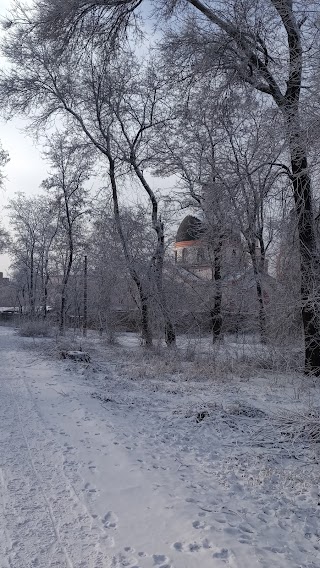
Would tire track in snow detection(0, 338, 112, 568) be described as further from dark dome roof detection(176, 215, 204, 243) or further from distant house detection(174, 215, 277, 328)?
dark dome roof detection(176, 215, 204, 243)

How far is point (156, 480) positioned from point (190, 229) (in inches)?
718

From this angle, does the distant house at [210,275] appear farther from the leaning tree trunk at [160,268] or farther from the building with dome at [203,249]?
the leaning tree trunk at [160,268]

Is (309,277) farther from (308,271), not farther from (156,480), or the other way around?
(156,480)

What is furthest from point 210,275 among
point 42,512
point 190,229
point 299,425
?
point 42,512

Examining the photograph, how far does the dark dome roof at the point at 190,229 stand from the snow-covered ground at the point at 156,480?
12020 millimetres

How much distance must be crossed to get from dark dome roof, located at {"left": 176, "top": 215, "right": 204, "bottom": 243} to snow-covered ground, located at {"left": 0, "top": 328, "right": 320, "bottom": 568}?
12.0 meters

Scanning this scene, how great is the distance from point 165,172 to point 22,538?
20.2 m

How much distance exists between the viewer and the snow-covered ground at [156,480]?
3941 mm

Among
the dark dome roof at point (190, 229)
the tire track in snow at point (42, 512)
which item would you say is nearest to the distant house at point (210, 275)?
the dark dome roof at point (190, 229)

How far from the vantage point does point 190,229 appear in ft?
75.8

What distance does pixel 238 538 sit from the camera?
4156 millimetres

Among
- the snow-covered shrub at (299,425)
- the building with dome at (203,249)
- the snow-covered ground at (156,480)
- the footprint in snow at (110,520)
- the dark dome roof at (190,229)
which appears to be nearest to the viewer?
the snow-covered ground at (156,480)

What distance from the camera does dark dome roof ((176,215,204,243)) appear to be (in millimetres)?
22297

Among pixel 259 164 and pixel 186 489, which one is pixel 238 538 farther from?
pixel 259 164
